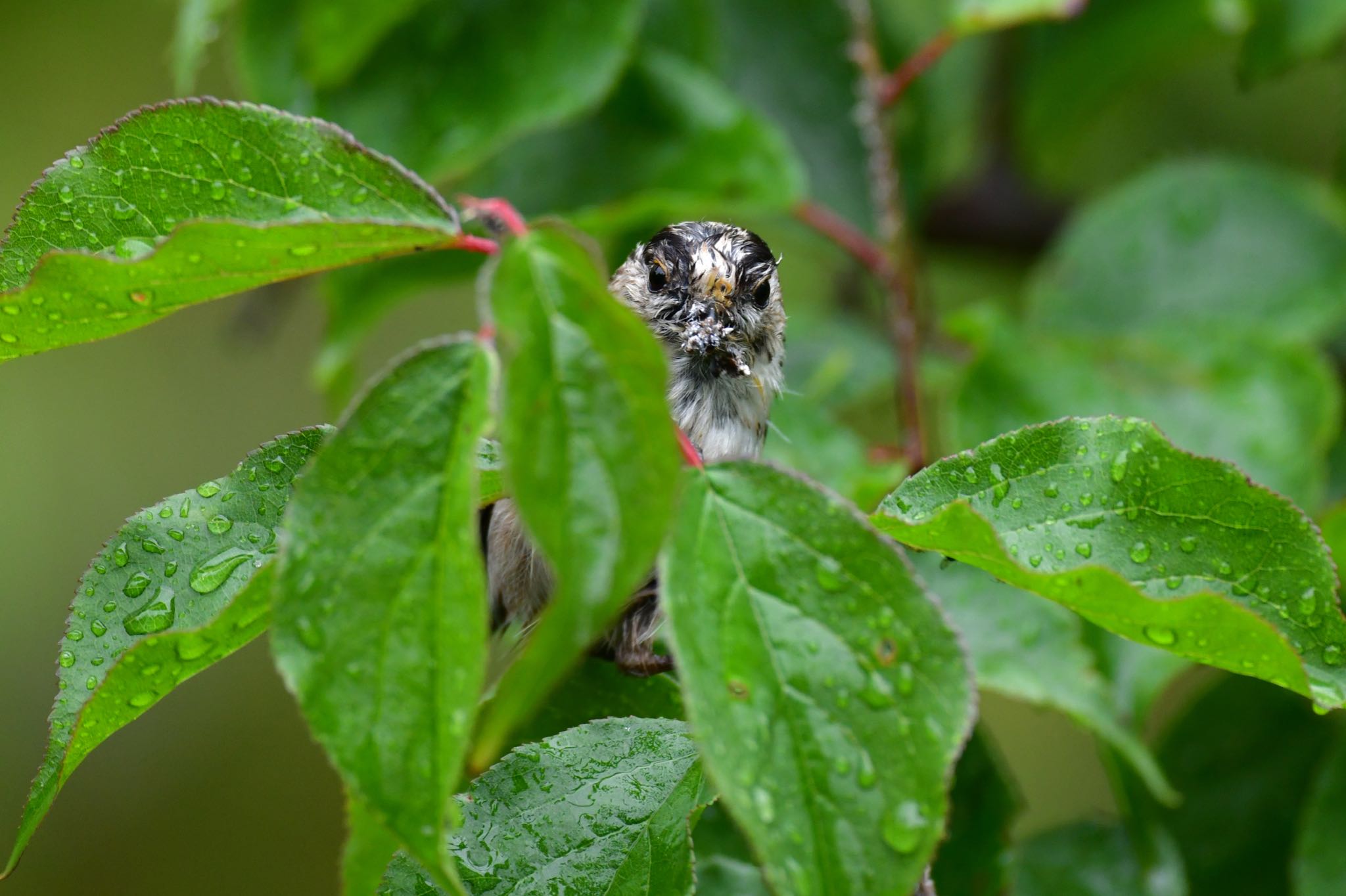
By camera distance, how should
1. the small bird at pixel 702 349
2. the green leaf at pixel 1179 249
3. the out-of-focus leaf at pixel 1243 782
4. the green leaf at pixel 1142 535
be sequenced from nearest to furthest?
the green leaf at pixel 1142 535
the small bird at pixel 702 349
the out-of-focus leaf at pixel 1243 782
the green leaf at pixel 1179 249

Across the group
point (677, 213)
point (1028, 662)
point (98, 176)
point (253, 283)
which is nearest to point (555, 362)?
point (253, 283)

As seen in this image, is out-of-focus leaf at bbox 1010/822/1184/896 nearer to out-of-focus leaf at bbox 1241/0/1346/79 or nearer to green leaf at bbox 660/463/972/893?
green leaf at bbox 660/463/972/893

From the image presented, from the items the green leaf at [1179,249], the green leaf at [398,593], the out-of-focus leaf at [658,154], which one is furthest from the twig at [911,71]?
the green leaf at [398,593]

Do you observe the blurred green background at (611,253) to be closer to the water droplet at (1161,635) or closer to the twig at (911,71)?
the twig at (911,71)

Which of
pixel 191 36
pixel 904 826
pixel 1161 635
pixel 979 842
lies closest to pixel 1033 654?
pixel 979 842

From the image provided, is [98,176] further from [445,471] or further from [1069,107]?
[1069,107]

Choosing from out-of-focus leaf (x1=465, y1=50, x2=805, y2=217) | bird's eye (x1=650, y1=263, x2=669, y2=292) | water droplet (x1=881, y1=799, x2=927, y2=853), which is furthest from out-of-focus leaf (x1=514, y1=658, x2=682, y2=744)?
out-of-focus leaf (x1=465, y1=50, x2=805, y2=217)
